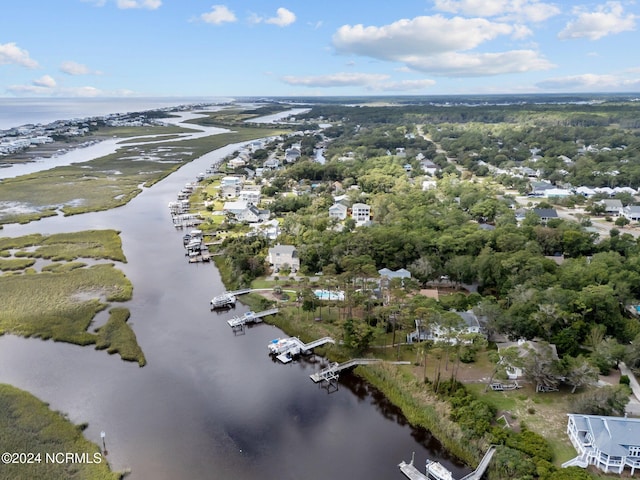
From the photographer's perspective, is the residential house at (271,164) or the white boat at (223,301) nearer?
the white boat at (223,301)

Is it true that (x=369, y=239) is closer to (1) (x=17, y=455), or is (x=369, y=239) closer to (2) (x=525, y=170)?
(1) (x=17, y=455)

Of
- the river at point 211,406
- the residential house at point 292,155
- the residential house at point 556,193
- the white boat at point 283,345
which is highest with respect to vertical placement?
the residential house at point 292,155

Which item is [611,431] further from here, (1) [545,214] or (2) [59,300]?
(1) [545,214]

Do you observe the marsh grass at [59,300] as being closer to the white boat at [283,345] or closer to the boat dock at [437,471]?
the white boat at [283,345]

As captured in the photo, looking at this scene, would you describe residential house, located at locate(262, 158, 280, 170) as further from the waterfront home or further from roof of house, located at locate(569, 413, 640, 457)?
the waterfront home

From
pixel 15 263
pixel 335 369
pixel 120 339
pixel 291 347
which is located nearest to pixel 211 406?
pixel 291 347

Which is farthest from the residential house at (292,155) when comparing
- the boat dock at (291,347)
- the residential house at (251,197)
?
the boat dock at (291,347)

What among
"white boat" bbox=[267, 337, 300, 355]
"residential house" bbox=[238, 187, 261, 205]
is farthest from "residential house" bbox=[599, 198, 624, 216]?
"white boat" bbox=[267, 337, 300, 355]
